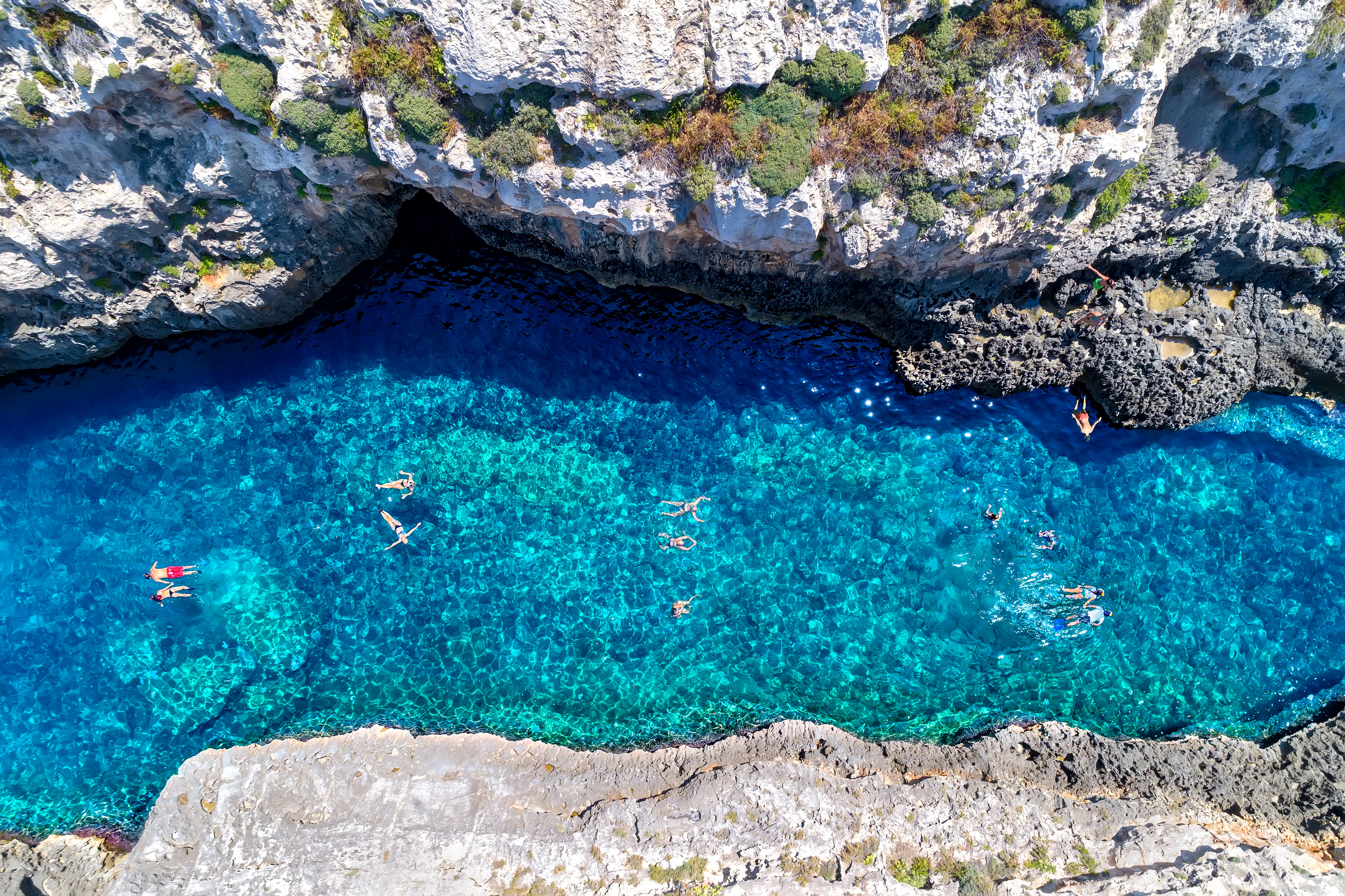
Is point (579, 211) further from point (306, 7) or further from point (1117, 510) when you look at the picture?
point (1117, 510)

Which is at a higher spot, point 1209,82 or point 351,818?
point 1209,82

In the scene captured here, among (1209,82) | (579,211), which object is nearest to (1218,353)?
(1209,82)

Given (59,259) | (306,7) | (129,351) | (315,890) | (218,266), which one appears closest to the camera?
(306,7)

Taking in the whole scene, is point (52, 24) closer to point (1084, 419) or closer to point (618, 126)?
point (618, 126)

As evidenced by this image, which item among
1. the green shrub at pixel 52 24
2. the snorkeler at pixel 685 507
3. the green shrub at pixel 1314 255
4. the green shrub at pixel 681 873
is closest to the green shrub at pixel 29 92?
the green shrub at pixel 52 24

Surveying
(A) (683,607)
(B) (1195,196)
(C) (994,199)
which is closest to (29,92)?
(A) (683,607)

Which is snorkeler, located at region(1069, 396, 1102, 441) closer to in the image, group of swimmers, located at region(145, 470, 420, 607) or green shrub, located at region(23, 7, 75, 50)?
group of swimmers, located at region(145, 470, 420, 607)

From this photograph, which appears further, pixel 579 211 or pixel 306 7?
pixel 579 211
